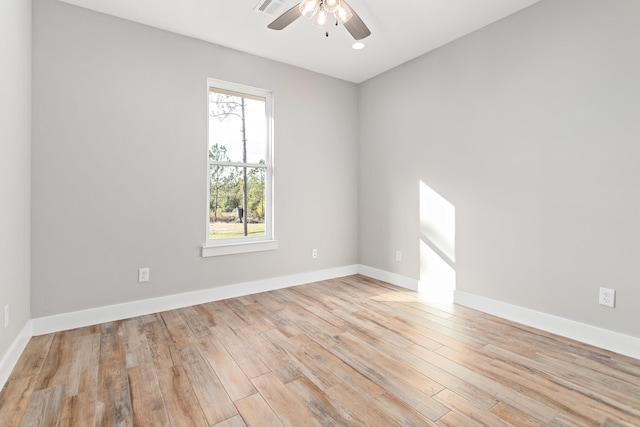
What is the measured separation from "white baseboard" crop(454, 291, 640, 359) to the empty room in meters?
0.02

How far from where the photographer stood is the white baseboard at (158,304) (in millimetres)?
2604

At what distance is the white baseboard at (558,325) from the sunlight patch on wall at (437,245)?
210mm

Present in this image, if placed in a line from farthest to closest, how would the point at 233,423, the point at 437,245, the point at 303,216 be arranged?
the point at 303,216 → the point at 437,245 → the point at 233,423

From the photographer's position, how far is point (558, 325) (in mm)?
2562

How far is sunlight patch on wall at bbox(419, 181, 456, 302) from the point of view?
337 centimetres

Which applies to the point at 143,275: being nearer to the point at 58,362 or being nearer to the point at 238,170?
the point at 58,362

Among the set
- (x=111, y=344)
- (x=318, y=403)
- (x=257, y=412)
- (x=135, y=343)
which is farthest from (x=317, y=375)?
(x=111, y=344)

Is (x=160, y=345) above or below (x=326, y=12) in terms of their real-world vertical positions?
below

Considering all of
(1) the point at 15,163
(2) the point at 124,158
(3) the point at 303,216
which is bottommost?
(3) the point at 303,216

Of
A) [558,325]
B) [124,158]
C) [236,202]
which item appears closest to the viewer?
→ [558,325]

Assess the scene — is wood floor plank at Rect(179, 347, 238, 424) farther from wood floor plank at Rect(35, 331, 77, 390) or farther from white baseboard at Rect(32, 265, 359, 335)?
white baseboard at Rect(32, 265, 359, 335)

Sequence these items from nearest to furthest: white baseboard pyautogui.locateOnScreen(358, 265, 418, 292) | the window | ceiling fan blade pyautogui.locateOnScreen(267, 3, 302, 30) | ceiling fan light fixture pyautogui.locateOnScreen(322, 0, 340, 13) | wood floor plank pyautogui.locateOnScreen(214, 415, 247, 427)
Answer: wood floor plank pyautogui.locateOnScreen(214, 415, 247, 427), ceiling fan light fixture pyautogui.locateOnScreen(322, 0, 340, 13), ceiling fan blade pyautogui.locateOnScreen(267, 3, 302, 30), the window, white baseboard pyautogui.locateOnScreen(358, 265, 418, 292)

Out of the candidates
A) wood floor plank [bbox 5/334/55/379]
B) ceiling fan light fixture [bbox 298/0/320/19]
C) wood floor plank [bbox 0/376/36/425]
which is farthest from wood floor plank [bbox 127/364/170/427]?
ceiling fan light fixture [bbox 298/0/320/19]

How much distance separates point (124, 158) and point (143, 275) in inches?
43.6
